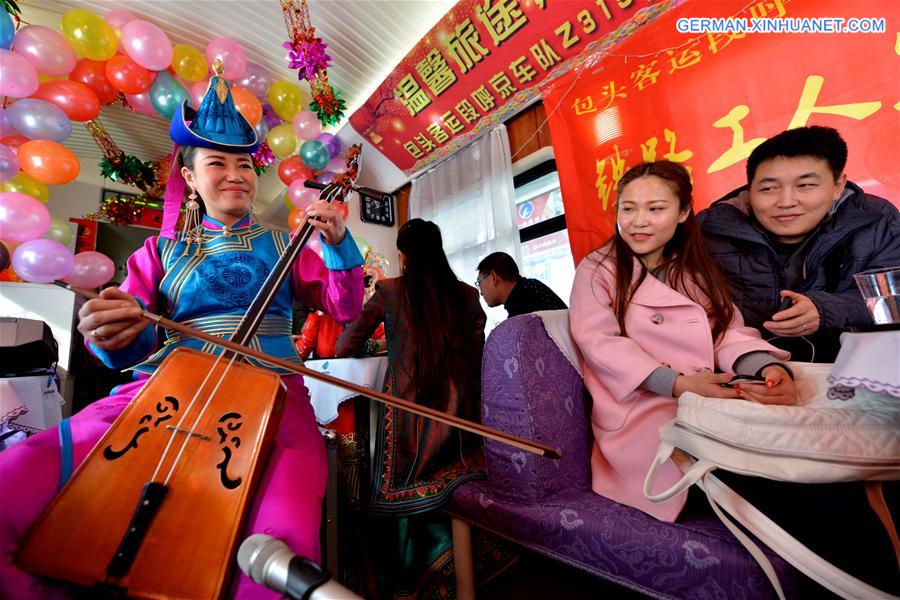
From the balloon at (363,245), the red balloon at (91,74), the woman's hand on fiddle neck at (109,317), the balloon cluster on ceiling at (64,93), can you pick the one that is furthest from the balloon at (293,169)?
the woman's hand on fiddle neck at (109,317)

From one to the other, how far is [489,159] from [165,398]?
3541mm

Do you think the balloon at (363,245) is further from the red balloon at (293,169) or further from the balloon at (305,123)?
the balloon at (305,123)

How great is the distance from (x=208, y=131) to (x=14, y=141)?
3.54 meters

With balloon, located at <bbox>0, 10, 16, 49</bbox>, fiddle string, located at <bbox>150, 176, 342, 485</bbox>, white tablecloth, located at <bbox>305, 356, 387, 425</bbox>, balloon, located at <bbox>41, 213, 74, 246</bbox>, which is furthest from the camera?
balloon, located at <bbox>41, 213, 74, 246</bbox>

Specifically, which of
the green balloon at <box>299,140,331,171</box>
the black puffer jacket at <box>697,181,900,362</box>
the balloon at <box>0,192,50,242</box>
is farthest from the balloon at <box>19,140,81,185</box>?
the black puffer jacket at <box>697,181,900,362</box>

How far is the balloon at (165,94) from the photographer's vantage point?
3309mm

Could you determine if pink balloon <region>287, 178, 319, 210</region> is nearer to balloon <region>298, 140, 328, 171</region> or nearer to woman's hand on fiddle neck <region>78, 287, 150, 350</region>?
balloon <region>298, 140, 328, 171</region>

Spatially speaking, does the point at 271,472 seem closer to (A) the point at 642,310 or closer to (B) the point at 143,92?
(A) the point at 642,310

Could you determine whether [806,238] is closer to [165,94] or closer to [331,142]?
[331,142]

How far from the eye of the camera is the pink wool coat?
3.59 ft

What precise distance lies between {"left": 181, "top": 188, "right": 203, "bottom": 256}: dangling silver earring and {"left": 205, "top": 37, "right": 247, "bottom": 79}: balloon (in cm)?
294

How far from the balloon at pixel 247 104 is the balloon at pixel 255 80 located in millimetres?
138

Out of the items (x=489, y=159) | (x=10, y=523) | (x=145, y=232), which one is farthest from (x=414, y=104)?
(x=145, y=232)

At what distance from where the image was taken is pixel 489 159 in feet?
12.4
